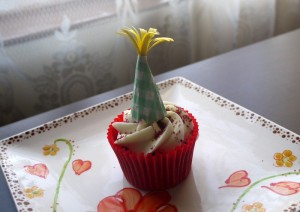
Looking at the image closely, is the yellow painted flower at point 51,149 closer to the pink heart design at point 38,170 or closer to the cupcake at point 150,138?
the pink heart design at point 38,170

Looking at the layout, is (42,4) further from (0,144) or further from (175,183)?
(175,183)

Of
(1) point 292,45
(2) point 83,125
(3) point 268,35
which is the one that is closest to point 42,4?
(2) point 83,125

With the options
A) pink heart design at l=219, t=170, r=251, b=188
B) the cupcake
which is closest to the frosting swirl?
the cupcake

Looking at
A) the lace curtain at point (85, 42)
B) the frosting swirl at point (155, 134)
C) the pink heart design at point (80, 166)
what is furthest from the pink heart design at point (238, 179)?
the lace curtain at point (85, 42)

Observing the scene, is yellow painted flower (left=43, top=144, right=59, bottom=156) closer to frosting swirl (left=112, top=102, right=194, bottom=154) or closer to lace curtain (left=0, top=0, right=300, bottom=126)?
frosting swirl (left=112, top=102, right=194, bottom=154)

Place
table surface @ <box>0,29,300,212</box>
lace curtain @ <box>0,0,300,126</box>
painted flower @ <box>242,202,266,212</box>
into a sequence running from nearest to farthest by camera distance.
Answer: painted flower @ <box>242,202,266,212</box> → table surface @ <box>0,29,300,212</box> → lace curtain @ <box>0,0,300,126</box>

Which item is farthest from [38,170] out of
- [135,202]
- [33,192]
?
[135,202]

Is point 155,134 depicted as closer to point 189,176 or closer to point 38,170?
point 189,176
